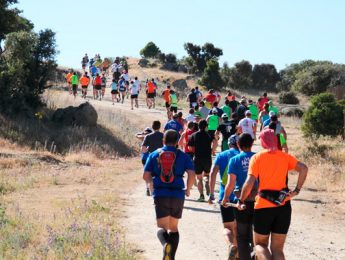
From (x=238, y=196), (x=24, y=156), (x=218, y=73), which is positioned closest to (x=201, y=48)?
(x=218, y=73)

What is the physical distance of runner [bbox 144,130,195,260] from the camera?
8.39 meters

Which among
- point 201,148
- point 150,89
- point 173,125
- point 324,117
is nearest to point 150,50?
point 150,89

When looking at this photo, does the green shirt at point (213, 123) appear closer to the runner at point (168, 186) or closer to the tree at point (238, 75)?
the runner at point (168, 186)

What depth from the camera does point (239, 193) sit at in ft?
25.8

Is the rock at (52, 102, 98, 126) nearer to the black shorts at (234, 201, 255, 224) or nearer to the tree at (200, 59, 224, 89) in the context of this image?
the black shorts at (234, 201, 255, 224)

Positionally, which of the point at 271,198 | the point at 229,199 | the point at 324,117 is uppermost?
the point at 324,117

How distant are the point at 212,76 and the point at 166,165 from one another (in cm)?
5649

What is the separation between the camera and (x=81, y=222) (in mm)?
11445

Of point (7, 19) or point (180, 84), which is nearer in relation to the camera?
point (7, 19)

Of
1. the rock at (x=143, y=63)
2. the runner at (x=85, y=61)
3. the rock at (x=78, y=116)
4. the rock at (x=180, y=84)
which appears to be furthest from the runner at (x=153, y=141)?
the rock at (x=143, y=63)

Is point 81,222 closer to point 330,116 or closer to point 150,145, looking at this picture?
point 150,145

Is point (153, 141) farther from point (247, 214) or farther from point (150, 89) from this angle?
point (150, 89)

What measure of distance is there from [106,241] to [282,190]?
3502 millimetres

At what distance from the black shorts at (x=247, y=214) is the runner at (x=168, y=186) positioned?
909 mm
